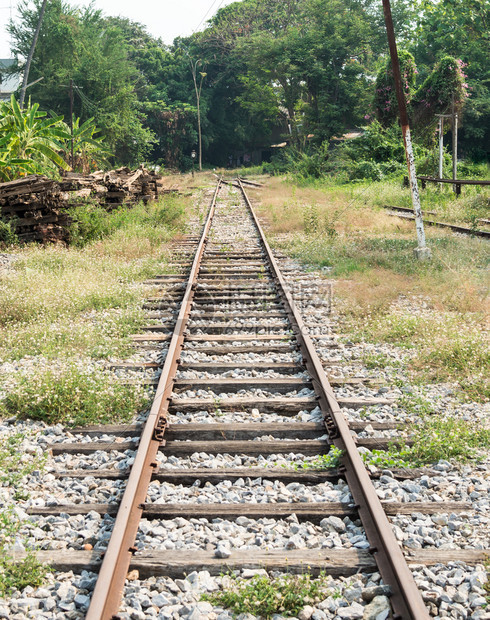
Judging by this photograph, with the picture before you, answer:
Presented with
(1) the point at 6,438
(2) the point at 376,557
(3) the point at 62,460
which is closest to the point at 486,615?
(2) the point at 376,557

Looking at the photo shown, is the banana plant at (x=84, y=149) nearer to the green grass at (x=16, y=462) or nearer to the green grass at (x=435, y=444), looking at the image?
the green grass at (x=16, y=462)

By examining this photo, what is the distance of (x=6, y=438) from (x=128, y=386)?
1.06m

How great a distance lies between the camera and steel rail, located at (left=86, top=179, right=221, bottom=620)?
2.41m

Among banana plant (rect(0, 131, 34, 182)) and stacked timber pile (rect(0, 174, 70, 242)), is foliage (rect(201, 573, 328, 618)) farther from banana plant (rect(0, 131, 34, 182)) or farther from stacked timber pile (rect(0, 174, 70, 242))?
banana plant (rect(0, 131, 34, 182))

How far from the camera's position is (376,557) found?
8.92 feet

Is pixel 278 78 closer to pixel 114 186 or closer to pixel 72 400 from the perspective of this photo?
pixel 114 186

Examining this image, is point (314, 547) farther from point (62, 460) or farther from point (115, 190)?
point (115, 190)

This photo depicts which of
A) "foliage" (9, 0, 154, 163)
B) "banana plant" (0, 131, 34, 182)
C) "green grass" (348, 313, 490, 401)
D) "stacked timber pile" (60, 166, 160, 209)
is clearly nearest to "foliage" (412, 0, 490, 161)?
"foliage" (9, 0, 154, 163)

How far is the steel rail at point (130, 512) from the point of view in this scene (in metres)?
2.41

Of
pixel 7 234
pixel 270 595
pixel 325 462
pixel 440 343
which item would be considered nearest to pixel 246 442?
pixel 325 462

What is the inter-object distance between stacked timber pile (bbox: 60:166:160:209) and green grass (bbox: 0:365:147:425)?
7620 mm

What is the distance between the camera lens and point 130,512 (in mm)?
3012

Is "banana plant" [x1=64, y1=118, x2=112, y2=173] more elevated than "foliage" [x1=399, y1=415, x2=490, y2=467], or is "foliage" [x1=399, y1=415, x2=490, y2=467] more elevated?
"banana plant" [x1=64, y1=118, x2=112, y2=173]

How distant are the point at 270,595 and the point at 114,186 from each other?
13.0 m
